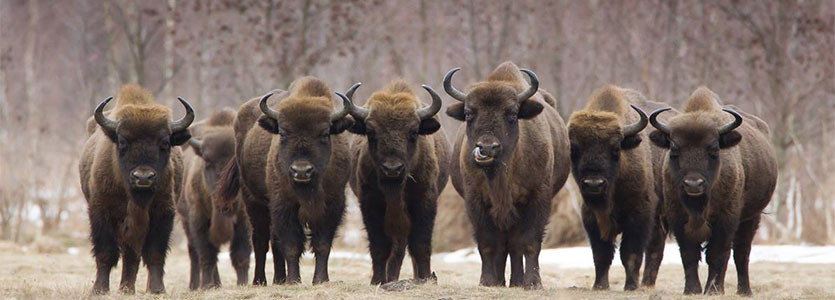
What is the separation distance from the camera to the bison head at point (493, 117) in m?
11.2

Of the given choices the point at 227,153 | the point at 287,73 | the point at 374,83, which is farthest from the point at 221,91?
the point at 227,153

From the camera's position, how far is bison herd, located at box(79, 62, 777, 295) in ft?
37.6

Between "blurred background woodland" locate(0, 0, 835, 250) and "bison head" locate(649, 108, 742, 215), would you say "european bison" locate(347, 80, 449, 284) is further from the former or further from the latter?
"blurred background woodland" locate(0, 0, 835, 250)

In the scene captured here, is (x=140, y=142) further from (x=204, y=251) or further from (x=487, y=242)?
(x=204, y=251)

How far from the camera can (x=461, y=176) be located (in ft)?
41.2

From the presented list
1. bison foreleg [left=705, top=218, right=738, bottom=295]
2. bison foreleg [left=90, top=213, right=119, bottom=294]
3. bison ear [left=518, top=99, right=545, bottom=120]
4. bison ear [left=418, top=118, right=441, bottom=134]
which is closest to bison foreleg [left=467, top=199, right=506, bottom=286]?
bison ear [left=418, top=118, right=441, bottom=134]

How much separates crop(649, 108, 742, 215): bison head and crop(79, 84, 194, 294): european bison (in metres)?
5.20

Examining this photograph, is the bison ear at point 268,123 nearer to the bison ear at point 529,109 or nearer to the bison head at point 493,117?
the bison head at point 493,117

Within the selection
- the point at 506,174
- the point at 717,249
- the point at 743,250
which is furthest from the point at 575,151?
the point at 743,250

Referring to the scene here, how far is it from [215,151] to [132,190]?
378cm

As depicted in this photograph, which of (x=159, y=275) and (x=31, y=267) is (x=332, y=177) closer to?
(x=159, y=275)

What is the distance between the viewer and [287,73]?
26.7 m

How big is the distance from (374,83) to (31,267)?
74.2 feet

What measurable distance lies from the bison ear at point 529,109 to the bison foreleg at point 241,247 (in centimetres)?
496
